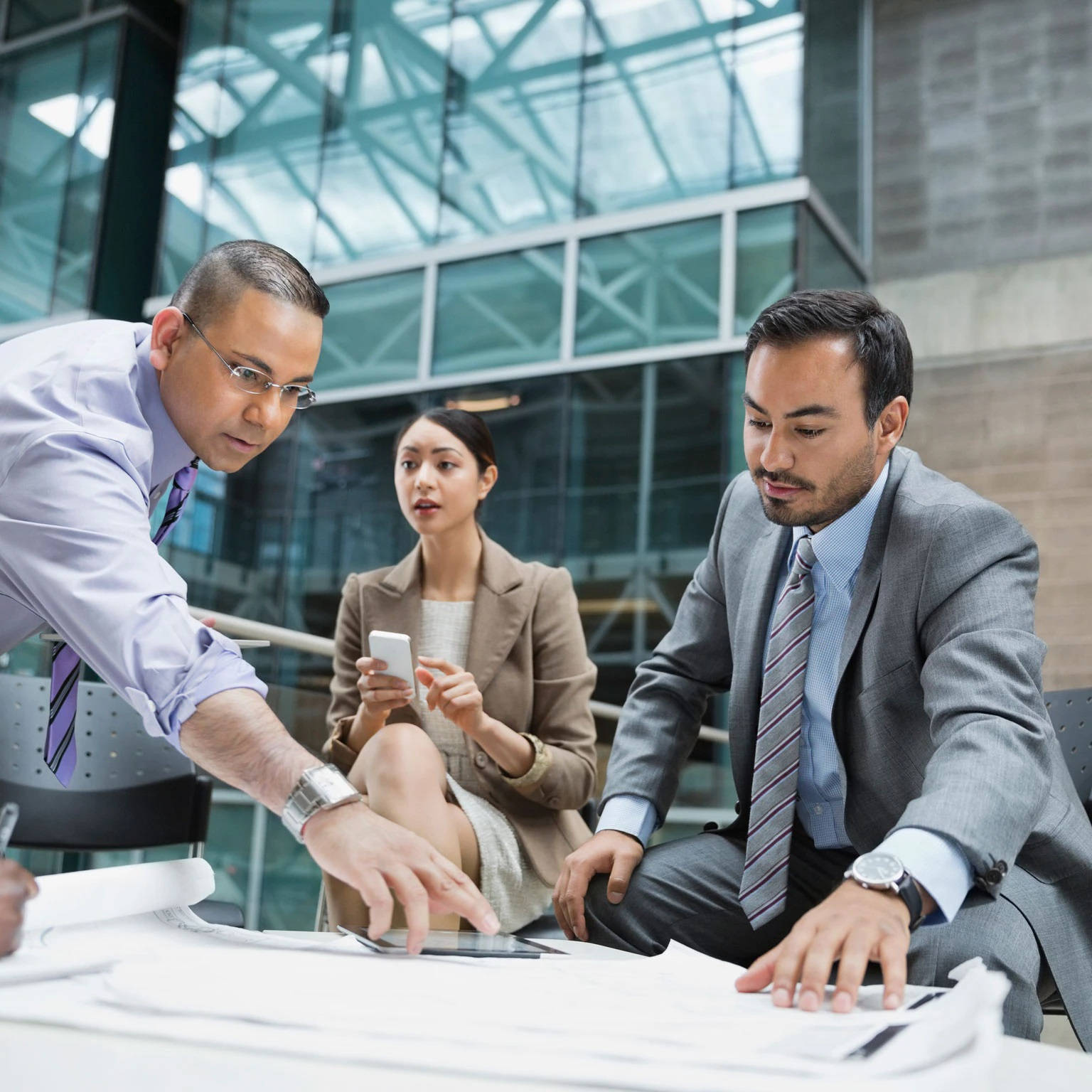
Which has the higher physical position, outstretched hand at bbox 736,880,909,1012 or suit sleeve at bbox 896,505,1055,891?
suit sleeve at bbox 896,505,1055,891

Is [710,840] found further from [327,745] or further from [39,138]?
[39,138]

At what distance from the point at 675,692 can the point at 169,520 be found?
0.84 metres

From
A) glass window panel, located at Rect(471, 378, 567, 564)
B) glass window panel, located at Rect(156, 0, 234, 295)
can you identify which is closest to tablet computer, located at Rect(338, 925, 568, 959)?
glass window panel, located at Rect(471, 378, 567, 564)

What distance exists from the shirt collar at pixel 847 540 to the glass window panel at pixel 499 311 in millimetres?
5053

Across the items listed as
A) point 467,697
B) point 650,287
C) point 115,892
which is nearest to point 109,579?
point 115,892

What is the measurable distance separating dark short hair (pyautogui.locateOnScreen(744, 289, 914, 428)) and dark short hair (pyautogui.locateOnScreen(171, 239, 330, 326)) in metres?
0.61

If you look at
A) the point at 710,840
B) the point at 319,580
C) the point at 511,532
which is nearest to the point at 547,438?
the point at 511,532

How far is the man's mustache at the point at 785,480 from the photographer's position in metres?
1.53

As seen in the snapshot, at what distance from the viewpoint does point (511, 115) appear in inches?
272

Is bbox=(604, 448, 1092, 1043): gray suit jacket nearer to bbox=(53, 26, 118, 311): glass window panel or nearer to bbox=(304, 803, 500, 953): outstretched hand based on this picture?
bbox=(304, 803, 500, 953): outstretched hand

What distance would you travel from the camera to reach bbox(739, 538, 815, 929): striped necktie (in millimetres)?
1495

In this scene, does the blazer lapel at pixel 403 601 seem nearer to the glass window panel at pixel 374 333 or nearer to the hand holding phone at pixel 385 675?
the hand holding phone at pixel 385 675

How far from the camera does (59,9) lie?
8.24 meters

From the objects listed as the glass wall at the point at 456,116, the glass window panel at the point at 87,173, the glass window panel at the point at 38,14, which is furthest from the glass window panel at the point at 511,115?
the glass window panel at the point at 38,14
